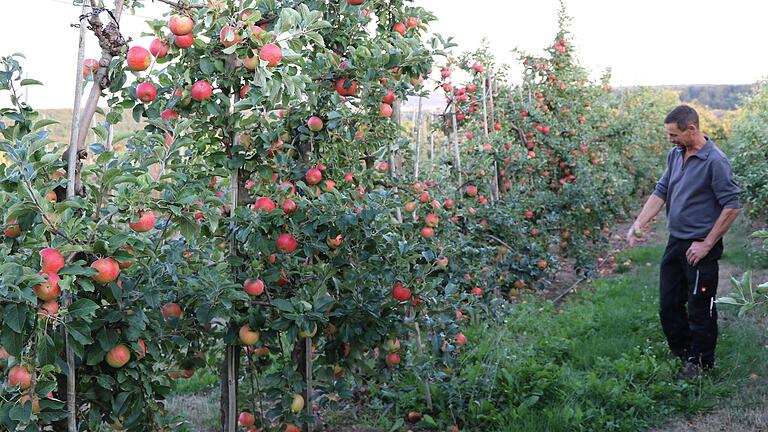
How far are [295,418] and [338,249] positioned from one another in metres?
0.65

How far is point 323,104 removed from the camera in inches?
100.0

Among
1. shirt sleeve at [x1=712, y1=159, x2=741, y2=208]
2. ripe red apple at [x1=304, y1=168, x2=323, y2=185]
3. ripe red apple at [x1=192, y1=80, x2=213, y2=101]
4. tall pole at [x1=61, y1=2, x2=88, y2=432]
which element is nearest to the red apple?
tall pole at [x1=61, y1=2, x2=88, y2=432]

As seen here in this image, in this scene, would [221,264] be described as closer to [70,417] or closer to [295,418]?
[70,417]

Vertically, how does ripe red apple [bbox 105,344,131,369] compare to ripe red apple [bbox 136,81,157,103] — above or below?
below

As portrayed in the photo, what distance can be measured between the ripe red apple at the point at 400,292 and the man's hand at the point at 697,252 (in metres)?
1.88

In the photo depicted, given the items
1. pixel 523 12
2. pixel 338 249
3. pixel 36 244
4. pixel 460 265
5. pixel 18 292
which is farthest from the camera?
pixel 523 12

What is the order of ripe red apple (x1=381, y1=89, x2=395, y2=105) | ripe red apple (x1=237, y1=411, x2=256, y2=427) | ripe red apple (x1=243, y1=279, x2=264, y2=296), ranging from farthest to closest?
ripe red apple (x1=381, y1=89, x2=395, y2=105) → ripe red apple (x1=237, y1=411, x2=256, y2=427) → ripe red apple (x1=243, y1=279, x2=264, y2=296)

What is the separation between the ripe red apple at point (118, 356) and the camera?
170cm

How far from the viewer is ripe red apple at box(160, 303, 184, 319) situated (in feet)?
6.64

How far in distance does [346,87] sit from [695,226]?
88.0 inches

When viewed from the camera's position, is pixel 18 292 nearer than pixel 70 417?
Yes

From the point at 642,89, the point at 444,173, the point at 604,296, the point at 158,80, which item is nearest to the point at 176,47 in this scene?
the point at 158,80

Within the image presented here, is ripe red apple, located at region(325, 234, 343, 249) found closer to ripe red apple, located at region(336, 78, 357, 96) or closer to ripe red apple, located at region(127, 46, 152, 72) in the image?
ripe red apple, located at region(336, 78, 357, 96)

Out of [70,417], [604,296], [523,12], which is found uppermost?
[523,12]
